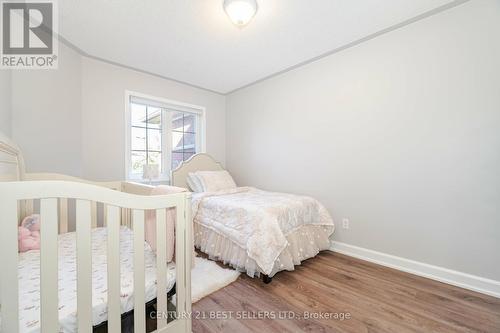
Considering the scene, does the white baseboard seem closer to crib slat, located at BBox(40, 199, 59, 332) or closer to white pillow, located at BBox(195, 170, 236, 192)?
white pillow, located at BBox(195, 170, 236, 192)

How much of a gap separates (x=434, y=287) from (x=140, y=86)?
392 centimetres

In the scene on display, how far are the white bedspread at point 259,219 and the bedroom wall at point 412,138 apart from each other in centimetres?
49

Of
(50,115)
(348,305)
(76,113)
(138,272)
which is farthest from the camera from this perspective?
(76,113)

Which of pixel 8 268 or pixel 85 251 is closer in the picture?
pixel 8 268

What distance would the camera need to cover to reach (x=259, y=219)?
1.99m

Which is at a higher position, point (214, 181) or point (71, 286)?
point (214, 181)

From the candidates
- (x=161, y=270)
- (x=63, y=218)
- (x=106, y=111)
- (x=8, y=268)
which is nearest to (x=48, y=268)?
(x=8, y=268)

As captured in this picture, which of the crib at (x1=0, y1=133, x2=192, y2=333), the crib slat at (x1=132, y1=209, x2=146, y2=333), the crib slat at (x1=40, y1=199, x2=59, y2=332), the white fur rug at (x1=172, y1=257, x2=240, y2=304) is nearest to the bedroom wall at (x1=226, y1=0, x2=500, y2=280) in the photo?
the white fur rug at (x1=172, y1=257, x2=240, y2=304)

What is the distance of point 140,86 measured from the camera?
3.05 metres

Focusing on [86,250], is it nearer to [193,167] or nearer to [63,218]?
[63,218]

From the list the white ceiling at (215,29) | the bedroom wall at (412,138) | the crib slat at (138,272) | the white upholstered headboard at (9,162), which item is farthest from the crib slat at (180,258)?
the bedroom wall at (412,138)

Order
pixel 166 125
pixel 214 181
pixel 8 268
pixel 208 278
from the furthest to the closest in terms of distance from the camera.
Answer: pixel 166 125
pixel 214 181
pixel 208 278
pixel 8 268

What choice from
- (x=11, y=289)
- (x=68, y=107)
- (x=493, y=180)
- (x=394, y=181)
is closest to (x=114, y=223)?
(x=11, y=289)

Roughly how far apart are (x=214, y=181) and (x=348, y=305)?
7.03 feet
